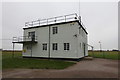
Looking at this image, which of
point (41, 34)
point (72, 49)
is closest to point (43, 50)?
point (41, 34)

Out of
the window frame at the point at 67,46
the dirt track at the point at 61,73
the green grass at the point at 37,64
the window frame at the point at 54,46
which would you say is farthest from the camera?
the window frame at the point at 54,46

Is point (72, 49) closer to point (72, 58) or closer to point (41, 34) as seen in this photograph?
point (72, 58)

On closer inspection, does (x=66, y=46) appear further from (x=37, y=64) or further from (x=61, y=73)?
(x=61, y=73)

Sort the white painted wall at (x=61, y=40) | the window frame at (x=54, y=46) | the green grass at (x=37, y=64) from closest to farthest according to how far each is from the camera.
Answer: the green grass at (x=37, y=64)
the white painted wall at (x=61, y=40)
the window frame at (x=54, y=46)

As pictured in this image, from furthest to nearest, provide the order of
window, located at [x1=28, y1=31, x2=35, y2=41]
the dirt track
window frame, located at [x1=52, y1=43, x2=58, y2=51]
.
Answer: window, located at [x1=28, y1=31, x2=35, y2=41]
window frame, located at [x1=52, y1=43, x2=58, y2=51]
the dirt track

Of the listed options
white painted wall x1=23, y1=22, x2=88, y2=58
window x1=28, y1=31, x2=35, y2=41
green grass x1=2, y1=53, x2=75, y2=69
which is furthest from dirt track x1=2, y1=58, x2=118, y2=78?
window x1=28, y1=31, x2=35, y2=41

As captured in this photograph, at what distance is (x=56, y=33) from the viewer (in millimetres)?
19906

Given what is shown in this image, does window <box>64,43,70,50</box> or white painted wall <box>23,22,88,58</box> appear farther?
window <box>64,43,70,50</box>

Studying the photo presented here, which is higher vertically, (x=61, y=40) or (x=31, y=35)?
(x=31, y=35)

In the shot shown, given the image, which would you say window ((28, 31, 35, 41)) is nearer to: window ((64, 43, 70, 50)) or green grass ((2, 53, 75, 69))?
window ((64, 43, 70, 50))

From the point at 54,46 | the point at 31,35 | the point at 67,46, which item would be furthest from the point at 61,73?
the point at 31,35

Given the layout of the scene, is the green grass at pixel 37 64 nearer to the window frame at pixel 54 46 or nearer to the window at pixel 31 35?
the window frame at pixel 54 46

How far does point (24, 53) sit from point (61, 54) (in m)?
8.80

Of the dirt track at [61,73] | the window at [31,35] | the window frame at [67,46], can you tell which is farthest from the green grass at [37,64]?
the window at [31,35]
